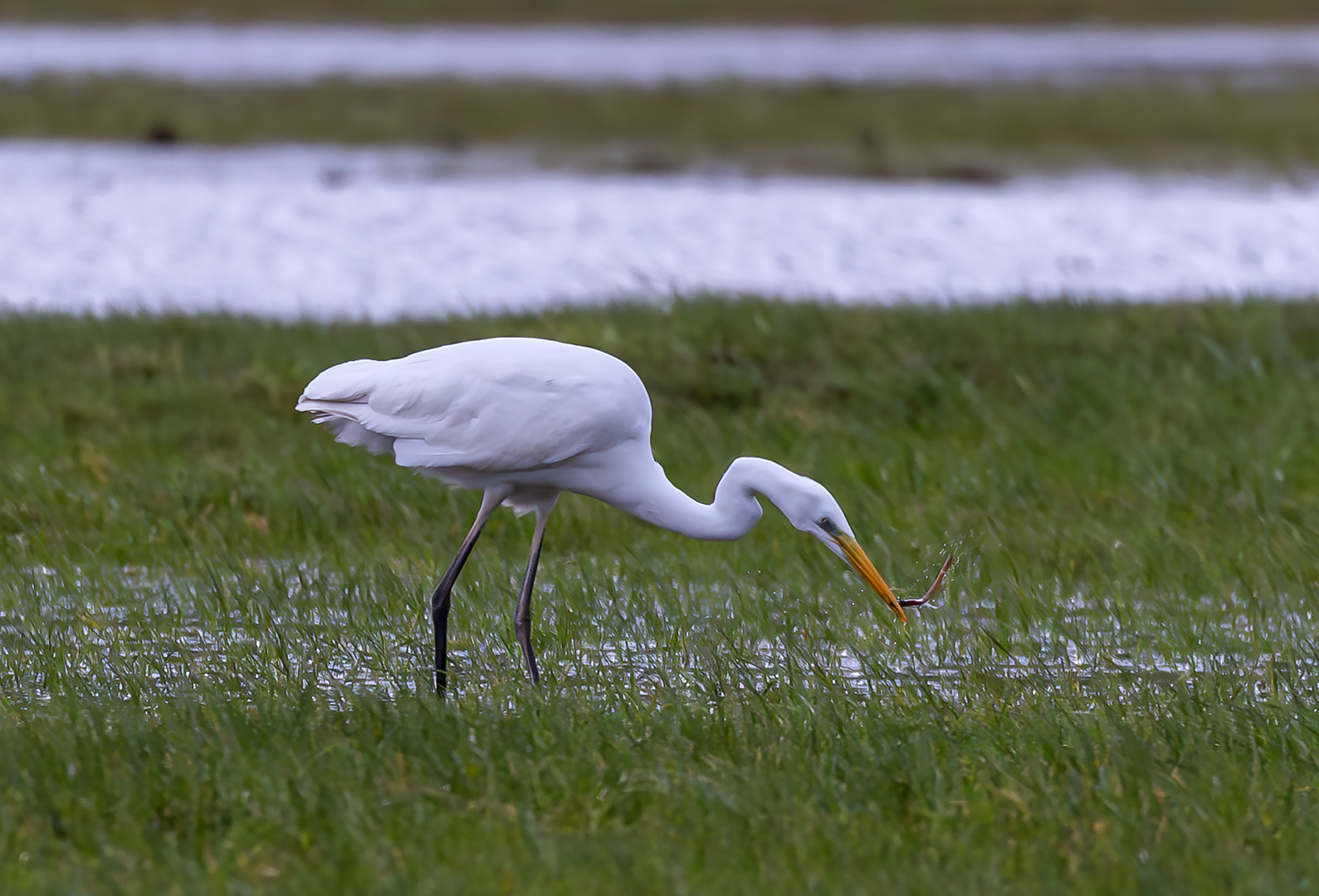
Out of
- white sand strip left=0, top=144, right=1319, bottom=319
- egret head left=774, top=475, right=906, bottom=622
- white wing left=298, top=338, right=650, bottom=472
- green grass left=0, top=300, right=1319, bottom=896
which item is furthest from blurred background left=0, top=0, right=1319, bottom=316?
egret head left=774, top=475, right=906, bottom=622

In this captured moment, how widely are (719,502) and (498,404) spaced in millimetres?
691

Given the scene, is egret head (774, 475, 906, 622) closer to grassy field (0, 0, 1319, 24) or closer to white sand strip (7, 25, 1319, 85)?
white sand strip (7, 25, 1319, 85)

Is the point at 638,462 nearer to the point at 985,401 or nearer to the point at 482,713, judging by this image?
the point at 482,713

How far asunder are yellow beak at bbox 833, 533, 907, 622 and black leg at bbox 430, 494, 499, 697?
1.15 m

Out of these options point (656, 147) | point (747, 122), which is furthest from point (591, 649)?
point (747, 122)

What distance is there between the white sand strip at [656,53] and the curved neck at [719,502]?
19.4 metres

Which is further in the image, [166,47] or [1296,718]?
[166,47]

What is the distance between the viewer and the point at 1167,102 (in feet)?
77.2

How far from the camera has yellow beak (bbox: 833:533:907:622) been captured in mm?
5402

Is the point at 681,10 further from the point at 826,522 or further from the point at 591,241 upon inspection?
the point at 826,522

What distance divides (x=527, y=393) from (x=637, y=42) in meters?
26.0

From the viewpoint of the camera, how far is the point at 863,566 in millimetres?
5418

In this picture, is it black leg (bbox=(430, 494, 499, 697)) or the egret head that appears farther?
black leg (bbox=(430, 494, 499, 697))

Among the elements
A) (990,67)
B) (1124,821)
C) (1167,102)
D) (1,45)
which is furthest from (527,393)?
(1,45)
